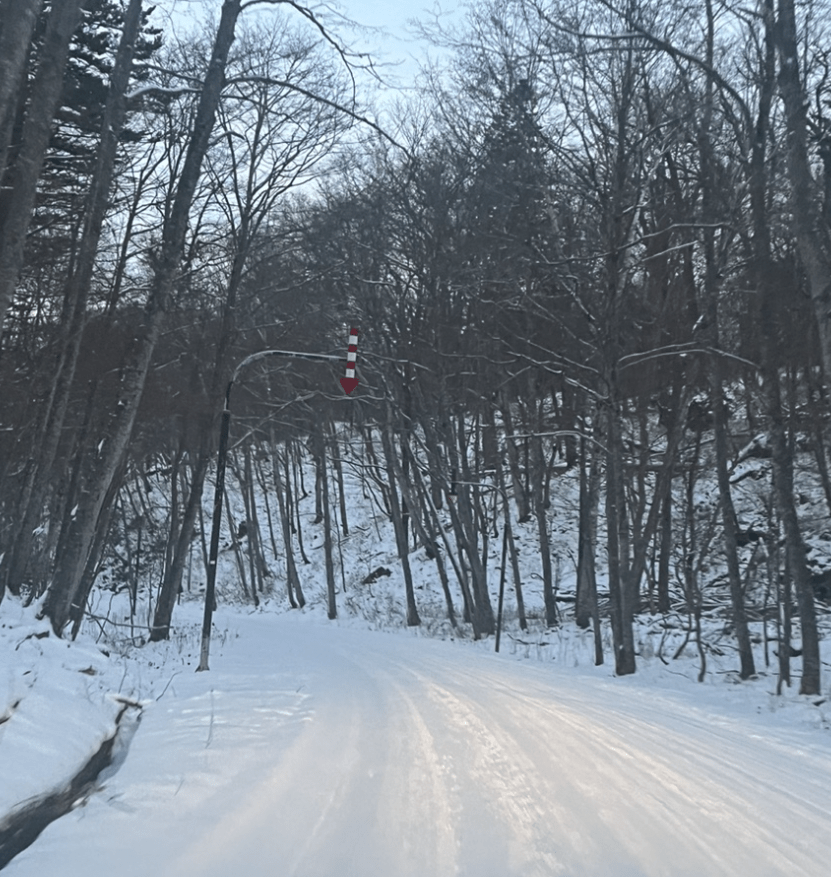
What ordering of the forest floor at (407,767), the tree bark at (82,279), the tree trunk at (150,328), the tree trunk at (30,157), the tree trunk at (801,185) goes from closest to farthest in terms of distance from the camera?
the forest floor at (407,767) → the tree trunk at (30,157) → the tree trunk at (801,185) → the tree trunk at (150,328) → the tree bark at (82,279)

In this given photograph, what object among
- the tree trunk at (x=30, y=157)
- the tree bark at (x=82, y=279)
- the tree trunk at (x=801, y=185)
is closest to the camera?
the tree trunk at (x=30, y=157)

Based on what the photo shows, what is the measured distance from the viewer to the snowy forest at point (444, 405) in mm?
5914

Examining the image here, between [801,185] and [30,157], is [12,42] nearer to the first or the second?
[30,157]

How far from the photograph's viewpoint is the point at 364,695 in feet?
38.2

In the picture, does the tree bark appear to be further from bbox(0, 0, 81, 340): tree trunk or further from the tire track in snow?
the tire track in snow

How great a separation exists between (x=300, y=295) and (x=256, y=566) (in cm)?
2673

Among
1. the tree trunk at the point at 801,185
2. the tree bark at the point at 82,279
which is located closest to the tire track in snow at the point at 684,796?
the tree trunk at the point at 801,185

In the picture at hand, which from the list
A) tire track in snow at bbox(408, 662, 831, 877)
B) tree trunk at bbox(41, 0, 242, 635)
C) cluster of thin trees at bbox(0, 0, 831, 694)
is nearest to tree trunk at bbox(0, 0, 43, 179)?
cluster of thin trees at bbox(0, 0, 831, 694)

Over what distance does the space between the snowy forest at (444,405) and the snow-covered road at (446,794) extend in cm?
4

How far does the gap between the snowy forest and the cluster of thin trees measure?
110mm

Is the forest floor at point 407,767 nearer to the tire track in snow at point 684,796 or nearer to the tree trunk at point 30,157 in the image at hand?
the tire track in snow at point 684,796

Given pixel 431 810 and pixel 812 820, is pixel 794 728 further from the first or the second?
pixel 431 810

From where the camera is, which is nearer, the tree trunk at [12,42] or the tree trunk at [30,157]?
the tree trunk at [12,42]

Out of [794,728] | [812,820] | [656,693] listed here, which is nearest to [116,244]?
[656,693]
